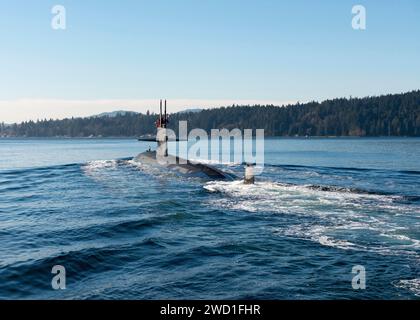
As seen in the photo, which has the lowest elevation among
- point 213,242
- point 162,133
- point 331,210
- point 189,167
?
point 213,242

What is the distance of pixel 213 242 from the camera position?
18953 millimetres

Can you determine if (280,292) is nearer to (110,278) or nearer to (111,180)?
(110,278)

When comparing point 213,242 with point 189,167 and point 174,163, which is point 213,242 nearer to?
point 189,167

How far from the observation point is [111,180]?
41875 mm

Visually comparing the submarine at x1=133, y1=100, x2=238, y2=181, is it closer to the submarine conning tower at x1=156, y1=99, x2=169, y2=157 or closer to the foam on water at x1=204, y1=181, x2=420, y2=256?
the submarine conning tower at x1=156, y1=99, x2=169, y2=157

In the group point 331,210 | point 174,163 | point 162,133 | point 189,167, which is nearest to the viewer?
point 331,210

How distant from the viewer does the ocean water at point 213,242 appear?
13.6 metres

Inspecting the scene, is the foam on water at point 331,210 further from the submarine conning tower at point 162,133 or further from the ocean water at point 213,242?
the submarine conning tower at point 162,133

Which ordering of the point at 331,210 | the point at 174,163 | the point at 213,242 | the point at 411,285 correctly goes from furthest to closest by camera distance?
the point at 174,163, the point at 331,210, the point at 213,242, the point at 411,285

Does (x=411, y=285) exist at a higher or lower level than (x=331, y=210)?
lower

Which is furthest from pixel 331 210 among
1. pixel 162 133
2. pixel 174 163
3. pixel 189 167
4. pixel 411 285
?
pixel 162 133

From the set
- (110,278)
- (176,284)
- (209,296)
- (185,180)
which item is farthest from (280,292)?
(185,180)

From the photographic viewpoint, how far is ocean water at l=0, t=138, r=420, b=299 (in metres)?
13.6
